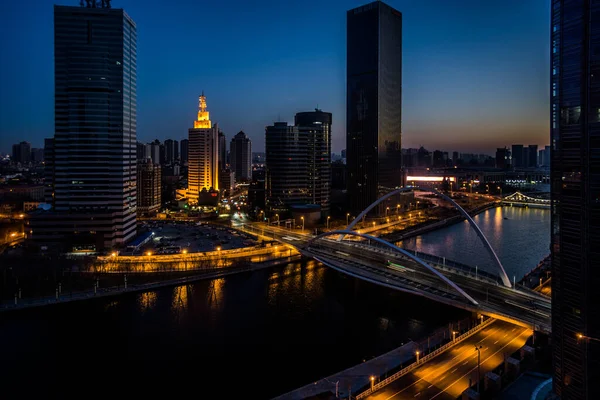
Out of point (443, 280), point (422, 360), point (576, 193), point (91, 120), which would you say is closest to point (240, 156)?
point (91, 120)

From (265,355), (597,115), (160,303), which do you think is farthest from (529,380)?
(160,303)

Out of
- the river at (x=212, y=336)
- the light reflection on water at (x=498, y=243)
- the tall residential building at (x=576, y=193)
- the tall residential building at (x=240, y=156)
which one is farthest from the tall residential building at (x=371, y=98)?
the tall residential building at (x=240, y=156)

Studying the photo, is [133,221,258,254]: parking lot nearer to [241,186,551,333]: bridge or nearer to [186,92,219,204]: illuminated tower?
[241,186,551,333]: bridge

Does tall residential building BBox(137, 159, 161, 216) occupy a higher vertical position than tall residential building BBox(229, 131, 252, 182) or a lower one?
lower

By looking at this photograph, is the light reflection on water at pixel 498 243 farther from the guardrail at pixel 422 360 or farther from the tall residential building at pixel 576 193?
the tall residential building at pixel 576 193

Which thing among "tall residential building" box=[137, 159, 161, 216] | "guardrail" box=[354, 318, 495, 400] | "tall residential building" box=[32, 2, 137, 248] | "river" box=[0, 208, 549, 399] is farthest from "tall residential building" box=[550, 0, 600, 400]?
"tall residential building" box=[137, 159, 161, 216]

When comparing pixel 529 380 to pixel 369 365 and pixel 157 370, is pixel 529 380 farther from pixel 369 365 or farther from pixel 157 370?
pixel 157 370

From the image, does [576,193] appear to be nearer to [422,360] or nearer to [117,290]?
[422,360]
